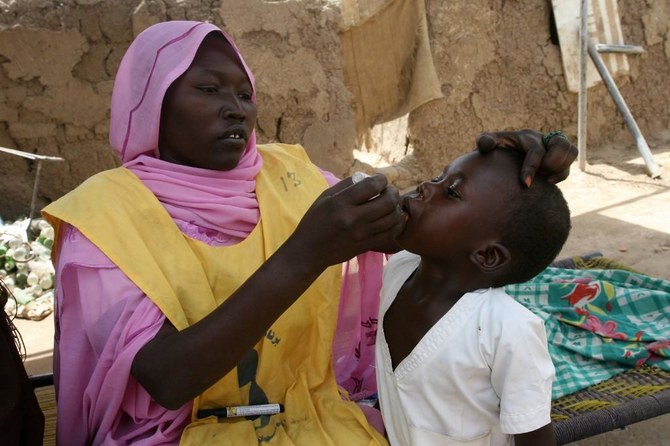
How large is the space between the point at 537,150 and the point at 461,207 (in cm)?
20

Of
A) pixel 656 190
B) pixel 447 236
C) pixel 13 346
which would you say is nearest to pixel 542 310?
pixel 447 236

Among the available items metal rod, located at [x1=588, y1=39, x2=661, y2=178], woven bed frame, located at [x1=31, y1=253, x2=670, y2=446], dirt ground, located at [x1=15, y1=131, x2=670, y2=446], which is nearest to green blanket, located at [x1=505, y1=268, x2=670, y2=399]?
woven bed frame, located at [x1=31, y1=253, x2=670, y2=446]

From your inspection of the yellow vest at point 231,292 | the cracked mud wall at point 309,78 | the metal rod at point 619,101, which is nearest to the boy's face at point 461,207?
the yellow vest at point 231,292

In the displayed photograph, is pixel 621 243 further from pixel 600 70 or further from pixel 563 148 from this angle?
pixel 563 148

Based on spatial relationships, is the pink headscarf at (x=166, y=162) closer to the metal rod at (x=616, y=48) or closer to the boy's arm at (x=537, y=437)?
the boy's arm at (x=537, y=437)

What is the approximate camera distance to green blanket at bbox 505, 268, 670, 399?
219 cm

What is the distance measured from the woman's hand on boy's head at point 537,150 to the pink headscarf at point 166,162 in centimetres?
62

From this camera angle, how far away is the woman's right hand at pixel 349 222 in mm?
1102

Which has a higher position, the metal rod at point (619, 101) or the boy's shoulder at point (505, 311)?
the boy's shoulder at point (505, 311)

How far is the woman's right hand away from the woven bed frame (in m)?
1.06

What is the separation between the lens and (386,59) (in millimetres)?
5188

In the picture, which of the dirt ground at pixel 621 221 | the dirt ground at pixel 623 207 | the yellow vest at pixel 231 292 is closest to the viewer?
the yellow vest at pixel 231 292

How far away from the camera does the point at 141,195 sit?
4.78 feet

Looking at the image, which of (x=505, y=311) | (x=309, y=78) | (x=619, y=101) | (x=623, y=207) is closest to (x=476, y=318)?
(x=505, y=311)
